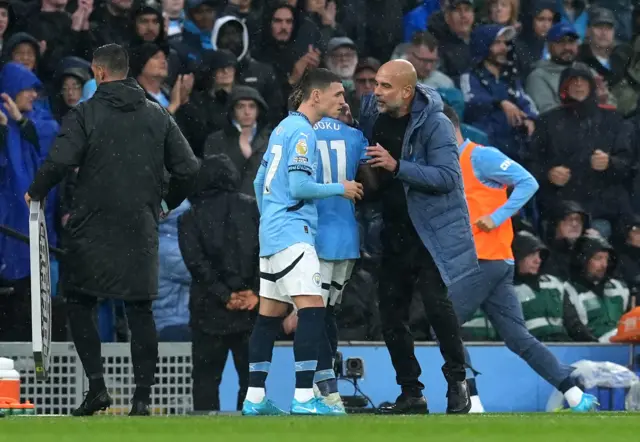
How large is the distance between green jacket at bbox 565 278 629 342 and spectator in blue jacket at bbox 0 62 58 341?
4.75 meters

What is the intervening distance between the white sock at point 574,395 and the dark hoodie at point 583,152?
416 cm

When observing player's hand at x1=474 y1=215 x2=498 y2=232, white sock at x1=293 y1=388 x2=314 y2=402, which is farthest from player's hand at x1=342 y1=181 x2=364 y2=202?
player's hand at x1=474 y1=215 x2=498 y2=232

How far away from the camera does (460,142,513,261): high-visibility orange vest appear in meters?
11.6

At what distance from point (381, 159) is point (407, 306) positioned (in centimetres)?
113

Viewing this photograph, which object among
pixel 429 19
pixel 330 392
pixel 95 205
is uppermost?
pixel 429 19

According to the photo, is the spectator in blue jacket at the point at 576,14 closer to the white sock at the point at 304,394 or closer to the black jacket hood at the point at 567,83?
the black jacket hood at the point at 567,83

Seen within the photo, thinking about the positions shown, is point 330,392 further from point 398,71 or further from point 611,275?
point 611,275

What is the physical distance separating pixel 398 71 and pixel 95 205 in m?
2.09

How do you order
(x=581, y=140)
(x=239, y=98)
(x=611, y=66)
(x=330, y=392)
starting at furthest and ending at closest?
(x=611, y=66) → (x=581, y=140) → (x=239, y=98) → (x=330, y=392)

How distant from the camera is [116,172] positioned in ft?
32.7

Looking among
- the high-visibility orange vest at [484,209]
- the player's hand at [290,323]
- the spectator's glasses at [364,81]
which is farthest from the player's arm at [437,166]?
the spectator's glasses at [364,81]

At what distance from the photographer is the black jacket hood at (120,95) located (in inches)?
395

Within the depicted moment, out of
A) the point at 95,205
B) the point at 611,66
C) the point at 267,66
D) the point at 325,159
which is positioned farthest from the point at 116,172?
the point at 611,66

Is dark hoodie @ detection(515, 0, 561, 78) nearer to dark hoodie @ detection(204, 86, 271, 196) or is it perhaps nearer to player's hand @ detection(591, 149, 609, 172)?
player's hand @ detection(591, 149, 609, 172)
